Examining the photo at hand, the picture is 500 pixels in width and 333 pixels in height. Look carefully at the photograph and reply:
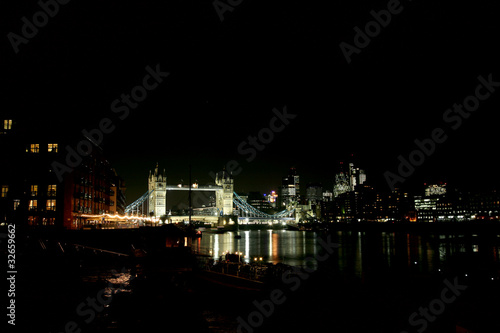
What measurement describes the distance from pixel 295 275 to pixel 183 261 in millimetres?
15073

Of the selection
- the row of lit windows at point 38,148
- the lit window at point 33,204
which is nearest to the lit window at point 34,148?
the row of lit windows at point 38,148

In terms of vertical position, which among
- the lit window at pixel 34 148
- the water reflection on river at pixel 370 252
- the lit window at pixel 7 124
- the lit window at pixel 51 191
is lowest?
the water reflection on river at pixel 370 252

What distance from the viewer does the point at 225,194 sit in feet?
602

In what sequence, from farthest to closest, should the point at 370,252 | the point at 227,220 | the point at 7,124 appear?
the point at 227,220, the point at 370,252, the point at 7,124

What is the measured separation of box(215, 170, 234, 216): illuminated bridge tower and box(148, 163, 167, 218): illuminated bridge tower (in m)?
22.8

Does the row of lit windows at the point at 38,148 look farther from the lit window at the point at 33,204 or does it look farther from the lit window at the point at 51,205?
the lit window at the point at 51,205

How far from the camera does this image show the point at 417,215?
16675 centimetres

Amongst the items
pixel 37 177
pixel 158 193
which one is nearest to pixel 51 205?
pixel 37 177

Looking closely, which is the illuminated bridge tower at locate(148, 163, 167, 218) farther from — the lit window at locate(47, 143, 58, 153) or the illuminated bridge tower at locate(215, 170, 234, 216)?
the lit window at locate(47, 143, 58, 153)

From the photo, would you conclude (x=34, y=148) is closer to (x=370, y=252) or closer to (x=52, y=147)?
(x=52, y=147)

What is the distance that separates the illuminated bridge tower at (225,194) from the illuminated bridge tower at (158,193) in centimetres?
2280

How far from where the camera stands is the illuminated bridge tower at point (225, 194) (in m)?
180

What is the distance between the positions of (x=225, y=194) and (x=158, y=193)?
2878 cm

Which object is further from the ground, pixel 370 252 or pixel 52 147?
pixel 52 147
